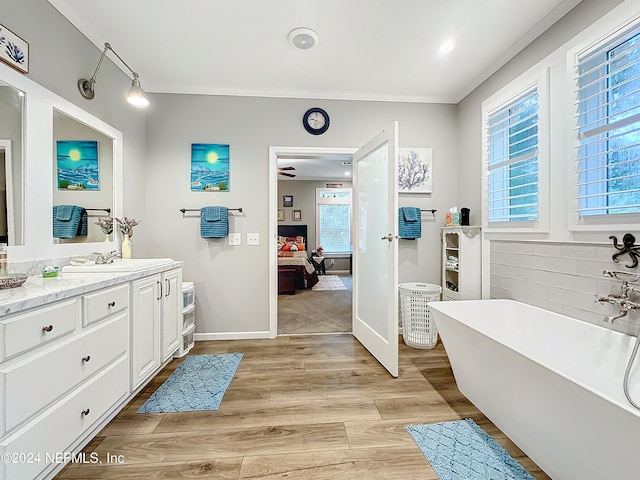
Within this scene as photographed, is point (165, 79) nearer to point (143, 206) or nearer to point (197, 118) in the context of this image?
point (197, 118)

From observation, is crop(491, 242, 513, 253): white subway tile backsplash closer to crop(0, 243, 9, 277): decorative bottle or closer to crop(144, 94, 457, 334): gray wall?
crop(144, 94, 457, 334): gray wall

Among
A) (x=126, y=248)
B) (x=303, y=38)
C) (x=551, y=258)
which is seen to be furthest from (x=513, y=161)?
(x=126, y=248)

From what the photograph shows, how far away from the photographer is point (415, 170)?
3090 mm

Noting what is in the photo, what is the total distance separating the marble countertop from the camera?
3.43ft

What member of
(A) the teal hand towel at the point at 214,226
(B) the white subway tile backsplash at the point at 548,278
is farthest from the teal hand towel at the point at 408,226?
(A) the teal hand towel at the point at 214,226

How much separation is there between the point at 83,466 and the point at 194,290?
165 centimetres

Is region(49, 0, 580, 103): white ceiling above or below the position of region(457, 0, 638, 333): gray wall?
above

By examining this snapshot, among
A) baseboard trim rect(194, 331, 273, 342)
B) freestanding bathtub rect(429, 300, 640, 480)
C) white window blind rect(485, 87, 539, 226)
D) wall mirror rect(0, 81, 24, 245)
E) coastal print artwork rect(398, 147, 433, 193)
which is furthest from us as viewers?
coastal print artwork rect(398, 147, 433, 193)

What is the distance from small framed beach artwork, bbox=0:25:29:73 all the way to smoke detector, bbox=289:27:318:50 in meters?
1.64

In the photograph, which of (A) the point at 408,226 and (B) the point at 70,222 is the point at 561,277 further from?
(B) the point at 70,222

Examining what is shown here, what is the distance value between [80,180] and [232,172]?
49.9 inches

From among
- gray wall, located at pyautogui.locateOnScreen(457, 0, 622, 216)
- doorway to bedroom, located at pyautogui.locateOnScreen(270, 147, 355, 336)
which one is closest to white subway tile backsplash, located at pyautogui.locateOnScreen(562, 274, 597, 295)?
gray wall, located at pyautogui.locateOnScreen(457, 0, 622, 216)

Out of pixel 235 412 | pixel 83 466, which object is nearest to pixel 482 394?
pixel 235 412

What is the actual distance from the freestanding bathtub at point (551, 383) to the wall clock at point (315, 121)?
83.7 inches
